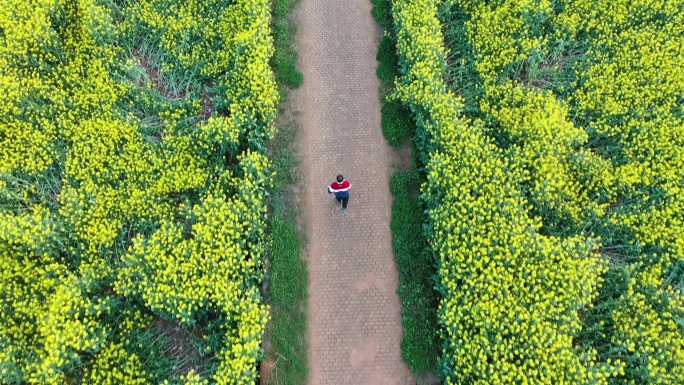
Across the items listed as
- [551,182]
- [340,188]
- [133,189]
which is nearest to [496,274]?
[551,182]

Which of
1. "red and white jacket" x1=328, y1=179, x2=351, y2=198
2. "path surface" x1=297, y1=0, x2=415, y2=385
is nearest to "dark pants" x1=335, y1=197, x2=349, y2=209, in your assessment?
"path surface" x1=297, y1=0, x2=415, y2=385

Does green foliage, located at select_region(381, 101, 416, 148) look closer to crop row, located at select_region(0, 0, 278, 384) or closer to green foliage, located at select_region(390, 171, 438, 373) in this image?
green foliage, located at select_region(390, 171, 438, 373)

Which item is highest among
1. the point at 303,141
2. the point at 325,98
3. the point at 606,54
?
the point at 606,54

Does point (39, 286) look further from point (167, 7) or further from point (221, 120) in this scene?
point (167, 7)

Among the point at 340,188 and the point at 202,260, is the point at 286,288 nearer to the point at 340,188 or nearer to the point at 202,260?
the point at 202,260

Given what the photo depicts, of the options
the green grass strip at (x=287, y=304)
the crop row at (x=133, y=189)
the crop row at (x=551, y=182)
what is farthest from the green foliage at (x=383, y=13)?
the green grass strip at (x=287, y=304)

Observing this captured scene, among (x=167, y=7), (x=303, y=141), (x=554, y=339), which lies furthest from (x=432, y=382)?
(x=167, y=7)
